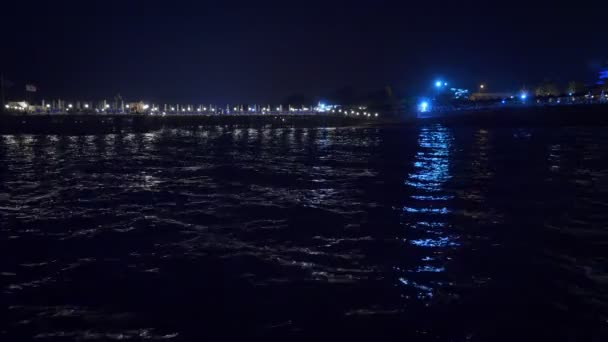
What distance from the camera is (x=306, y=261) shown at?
8.13 metres

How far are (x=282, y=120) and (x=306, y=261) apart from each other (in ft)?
419

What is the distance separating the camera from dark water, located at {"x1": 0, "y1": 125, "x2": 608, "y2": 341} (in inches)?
227

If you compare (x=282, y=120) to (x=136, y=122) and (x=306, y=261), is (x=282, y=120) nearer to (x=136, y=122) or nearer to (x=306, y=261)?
(x=136, y=122)

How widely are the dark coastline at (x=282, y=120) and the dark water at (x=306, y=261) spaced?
62714mm

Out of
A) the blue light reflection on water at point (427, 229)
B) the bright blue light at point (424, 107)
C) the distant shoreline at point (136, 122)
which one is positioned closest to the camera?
the blue light reflection on water at point (427, 229)

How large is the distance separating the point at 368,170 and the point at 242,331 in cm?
1666

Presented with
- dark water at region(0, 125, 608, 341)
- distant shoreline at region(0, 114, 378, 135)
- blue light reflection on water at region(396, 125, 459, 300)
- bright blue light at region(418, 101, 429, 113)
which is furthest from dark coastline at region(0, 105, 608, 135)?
blue light reflection on water at region(396, 125, 459, 300)

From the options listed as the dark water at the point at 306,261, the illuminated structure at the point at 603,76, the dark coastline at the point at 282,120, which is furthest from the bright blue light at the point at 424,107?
the dark water at the point at 306,261

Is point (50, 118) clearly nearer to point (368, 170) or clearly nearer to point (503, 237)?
point (368, 170)

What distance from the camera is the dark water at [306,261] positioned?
5762 mm

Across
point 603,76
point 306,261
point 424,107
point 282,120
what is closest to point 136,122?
point 282,120

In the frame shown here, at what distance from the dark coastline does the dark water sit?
62.7 meters

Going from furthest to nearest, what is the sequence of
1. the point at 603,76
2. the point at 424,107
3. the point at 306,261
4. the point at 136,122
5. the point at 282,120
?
the point at 424,107
the point at 282,120
the point at 603,76
the point at 136,122
the point at 306,261

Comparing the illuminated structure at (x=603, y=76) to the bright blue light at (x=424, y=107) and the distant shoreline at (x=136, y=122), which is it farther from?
the distant shoreline at (x=136, y=122)
